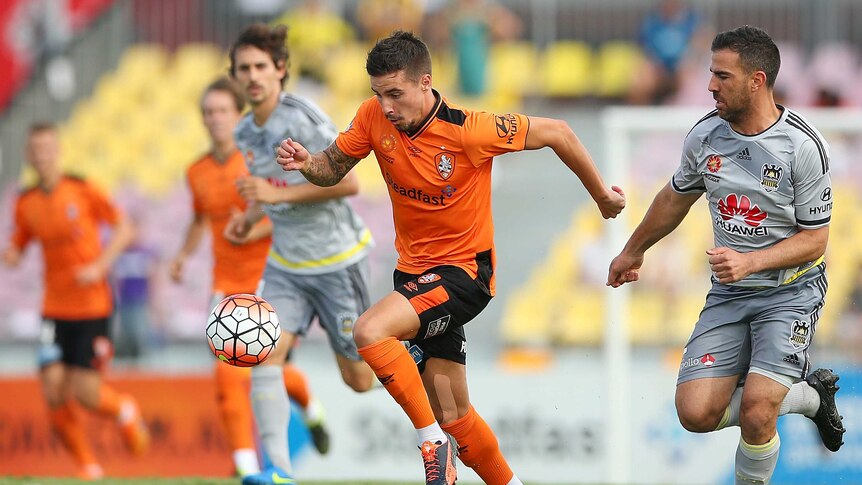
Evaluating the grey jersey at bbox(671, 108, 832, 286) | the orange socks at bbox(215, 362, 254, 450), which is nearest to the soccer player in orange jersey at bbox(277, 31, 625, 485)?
the grey jersey at bbox(671, 108, 832, 286)

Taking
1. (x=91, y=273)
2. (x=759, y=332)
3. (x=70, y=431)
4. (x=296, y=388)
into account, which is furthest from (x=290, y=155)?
(x=70, y=431)

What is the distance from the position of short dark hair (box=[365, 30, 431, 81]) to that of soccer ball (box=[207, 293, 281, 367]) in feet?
4.97

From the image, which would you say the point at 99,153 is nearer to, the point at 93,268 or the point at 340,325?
the point at 93,268

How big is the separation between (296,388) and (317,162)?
120 inches

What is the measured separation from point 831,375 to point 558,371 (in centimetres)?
594

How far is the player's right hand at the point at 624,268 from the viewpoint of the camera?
691 cm

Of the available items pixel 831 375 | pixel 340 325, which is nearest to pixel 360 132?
pixel 340 325

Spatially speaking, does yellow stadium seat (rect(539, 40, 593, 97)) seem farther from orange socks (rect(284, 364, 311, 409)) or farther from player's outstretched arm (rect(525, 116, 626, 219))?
player's outstretched arm (rect(525, 116, 626, 219))

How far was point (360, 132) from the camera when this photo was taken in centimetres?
652

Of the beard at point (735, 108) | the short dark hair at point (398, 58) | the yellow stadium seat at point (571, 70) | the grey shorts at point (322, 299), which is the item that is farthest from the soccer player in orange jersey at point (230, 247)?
the yellow stadium seat at point (571, 70)

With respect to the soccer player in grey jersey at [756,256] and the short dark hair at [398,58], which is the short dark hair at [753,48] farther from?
the short dark hair at [398,58]

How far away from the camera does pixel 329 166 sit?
A: 660 centimetres

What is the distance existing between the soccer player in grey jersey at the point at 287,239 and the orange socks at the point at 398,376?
152cm

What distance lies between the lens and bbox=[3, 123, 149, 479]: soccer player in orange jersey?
11.1 meters
